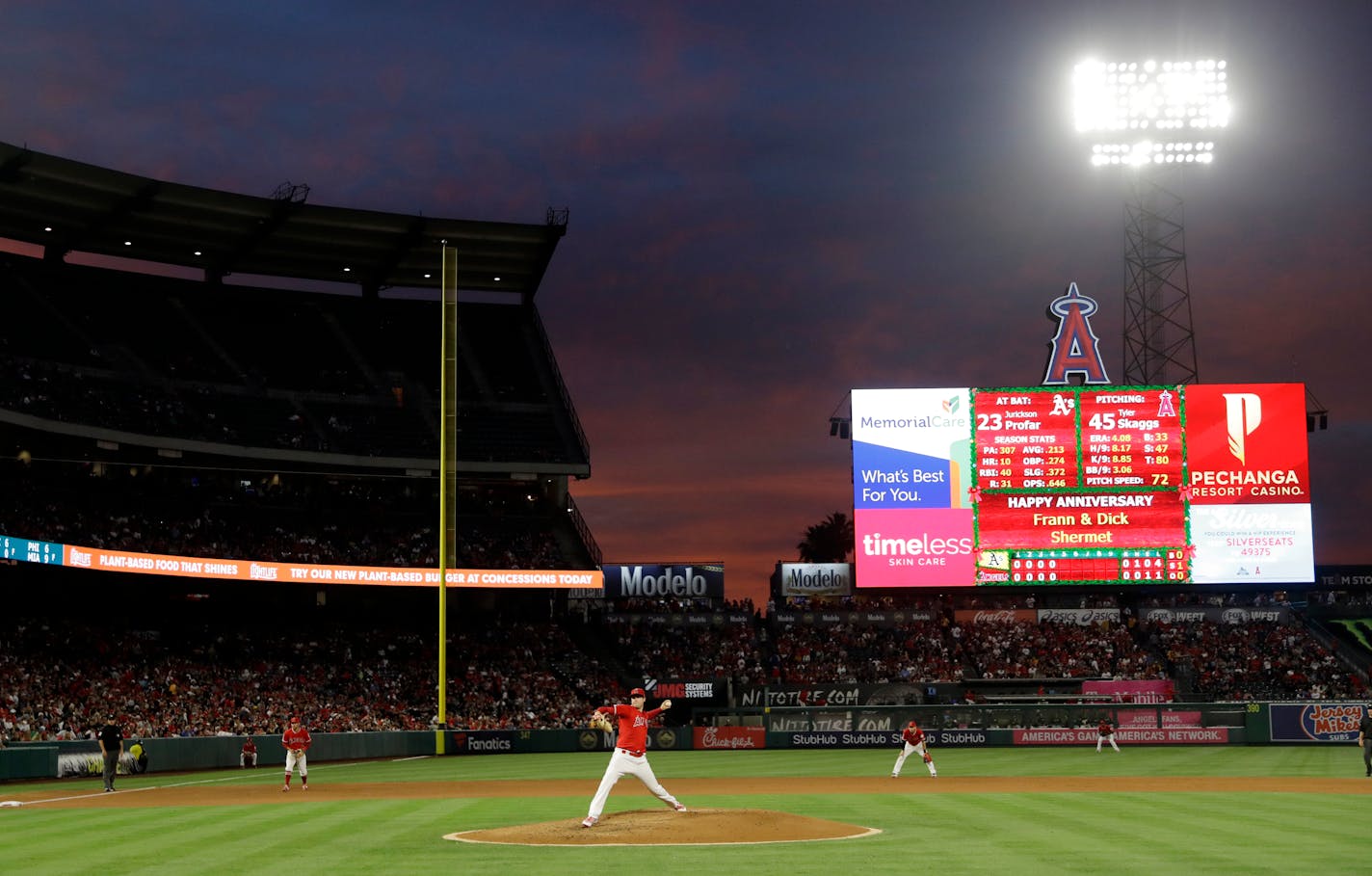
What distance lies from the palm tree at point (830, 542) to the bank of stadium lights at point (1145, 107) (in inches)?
1879

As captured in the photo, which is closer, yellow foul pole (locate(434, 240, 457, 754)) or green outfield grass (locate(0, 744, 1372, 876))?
green outfield grass (locate(0, 744, 1372, 876))

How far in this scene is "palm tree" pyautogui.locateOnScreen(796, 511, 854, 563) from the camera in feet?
332

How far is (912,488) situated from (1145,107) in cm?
1842

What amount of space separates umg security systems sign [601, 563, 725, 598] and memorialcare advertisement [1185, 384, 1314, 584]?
23.0m

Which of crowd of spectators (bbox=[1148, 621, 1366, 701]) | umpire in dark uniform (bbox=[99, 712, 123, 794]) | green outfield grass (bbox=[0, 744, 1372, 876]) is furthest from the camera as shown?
crowd of spectators (bbox=[1148, 621, 1366, 701])

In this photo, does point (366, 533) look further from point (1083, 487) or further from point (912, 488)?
point (1083, 487)

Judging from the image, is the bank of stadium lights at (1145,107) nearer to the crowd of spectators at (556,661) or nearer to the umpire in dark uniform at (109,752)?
the crowd of spectators at (556,661)

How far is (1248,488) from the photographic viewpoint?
54.3 metres

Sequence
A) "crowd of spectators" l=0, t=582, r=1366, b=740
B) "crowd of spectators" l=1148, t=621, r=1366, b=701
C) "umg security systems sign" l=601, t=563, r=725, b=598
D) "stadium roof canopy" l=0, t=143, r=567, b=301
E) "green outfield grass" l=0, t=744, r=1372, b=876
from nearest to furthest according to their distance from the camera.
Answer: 1. "green outfield grass" l=0, t=744, r=1372, b=876
2. "crowd of spectators" l=0, t=582, r=1366, b=740
3. "stadium roof canopy" l=0, t=143, r=567, b=301
4. "crowd of spectators" l=1148, t=621, r=1366, b=701
5. "umg security systems sign" l=601, t=563, r=725, b=598

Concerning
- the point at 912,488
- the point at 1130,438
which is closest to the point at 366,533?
the point at 912,488

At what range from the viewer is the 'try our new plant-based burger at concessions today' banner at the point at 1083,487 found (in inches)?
2106

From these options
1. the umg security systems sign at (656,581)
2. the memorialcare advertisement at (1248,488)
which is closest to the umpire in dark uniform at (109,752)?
the umg security systems sign at (656,581)

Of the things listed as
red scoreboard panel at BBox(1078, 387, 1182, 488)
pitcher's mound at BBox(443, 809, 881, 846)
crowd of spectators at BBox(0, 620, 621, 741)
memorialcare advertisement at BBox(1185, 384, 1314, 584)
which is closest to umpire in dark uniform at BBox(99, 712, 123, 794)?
crowd of spectators at BBox(0, 620, 621, 741)

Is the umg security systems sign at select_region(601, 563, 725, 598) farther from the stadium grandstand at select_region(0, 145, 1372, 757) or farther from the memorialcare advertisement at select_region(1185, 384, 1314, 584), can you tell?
the memorialcare advertisement at select_region(1185, 384, 1314, 584)
